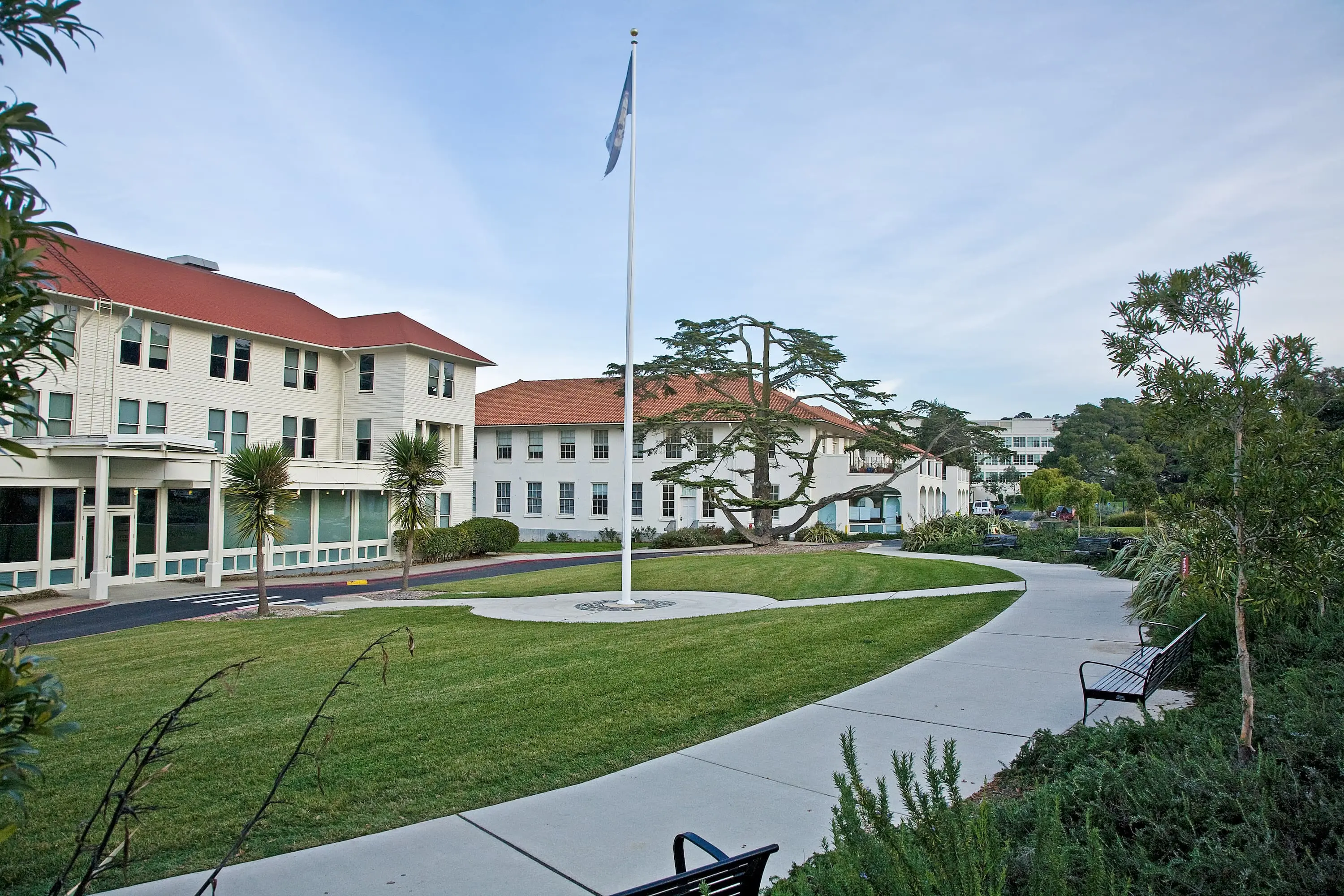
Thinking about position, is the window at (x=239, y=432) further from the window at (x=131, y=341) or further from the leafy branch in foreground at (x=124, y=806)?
the leafy branch in foreground at (x=124, y=806)

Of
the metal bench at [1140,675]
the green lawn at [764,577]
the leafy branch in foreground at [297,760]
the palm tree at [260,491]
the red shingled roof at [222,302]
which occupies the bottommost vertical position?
the green lawn at [764,577]

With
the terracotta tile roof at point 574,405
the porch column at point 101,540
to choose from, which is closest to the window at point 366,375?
the porch column at point 101,540

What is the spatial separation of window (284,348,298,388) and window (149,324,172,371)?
4688 mm

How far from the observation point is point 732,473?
40.1 m

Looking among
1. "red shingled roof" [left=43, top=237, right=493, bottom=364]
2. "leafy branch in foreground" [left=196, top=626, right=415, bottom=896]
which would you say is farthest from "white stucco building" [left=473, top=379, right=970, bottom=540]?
"leafy branch in foreground" [left=196, top=626, right=415, bottom=896]

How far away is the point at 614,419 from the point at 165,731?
128 feet

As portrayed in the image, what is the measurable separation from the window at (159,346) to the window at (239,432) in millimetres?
3045

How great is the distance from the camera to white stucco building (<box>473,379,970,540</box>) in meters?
39.7

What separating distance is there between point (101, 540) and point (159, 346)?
23.4 ft

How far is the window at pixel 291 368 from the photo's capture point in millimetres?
29781

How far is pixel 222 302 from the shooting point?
1109 inches

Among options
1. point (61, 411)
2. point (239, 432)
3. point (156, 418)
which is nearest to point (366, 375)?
point (239, 432)

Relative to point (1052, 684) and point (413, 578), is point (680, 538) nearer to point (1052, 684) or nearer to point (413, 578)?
point (413, 578)

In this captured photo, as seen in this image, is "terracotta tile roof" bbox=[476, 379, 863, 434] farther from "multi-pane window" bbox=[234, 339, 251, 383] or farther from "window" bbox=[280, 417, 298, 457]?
"multi-pane window" bbox=[234, 339, 251, 383]
